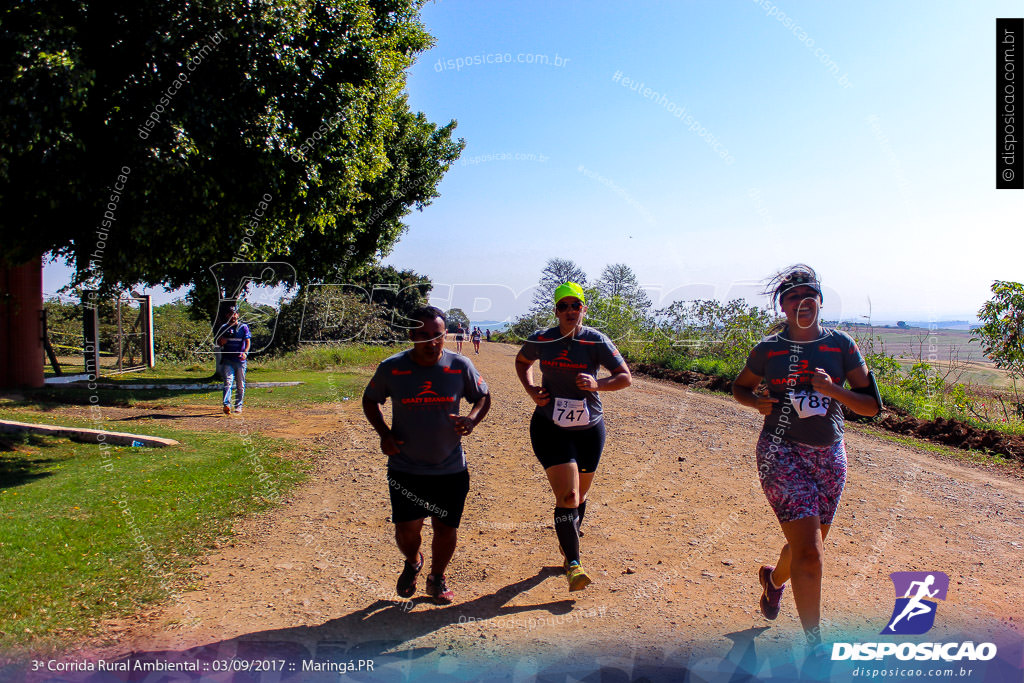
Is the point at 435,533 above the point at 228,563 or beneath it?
above

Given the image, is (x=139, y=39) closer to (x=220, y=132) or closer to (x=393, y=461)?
(x=220, y=132)

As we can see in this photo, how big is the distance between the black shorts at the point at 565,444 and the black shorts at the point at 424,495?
701 millimetres

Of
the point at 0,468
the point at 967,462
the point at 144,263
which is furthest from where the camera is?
the point at 967,462

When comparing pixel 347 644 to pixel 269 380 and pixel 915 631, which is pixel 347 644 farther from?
pixel 269 380

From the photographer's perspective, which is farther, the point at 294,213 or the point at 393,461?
the point at 294,213

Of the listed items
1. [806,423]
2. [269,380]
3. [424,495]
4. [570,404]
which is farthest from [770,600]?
[269,380]

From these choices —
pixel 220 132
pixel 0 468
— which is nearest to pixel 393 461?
pixel 220 132

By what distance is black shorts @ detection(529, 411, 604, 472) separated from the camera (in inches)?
167

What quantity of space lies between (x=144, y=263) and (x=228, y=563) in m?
4.26

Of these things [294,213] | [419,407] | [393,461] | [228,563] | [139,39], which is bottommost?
[228,563]

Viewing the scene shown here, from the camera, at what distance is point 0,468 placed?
A: 22.1 feet

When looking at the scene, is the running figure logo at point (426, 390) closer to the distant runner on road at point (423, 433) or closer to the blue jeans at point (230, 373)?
the distant runner on road at point (423, 433)

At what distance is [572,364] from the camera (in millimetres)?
4309

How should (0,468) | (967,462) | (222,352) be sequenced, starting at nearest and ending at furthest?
(0,468)
(967,462)
(222,352)
